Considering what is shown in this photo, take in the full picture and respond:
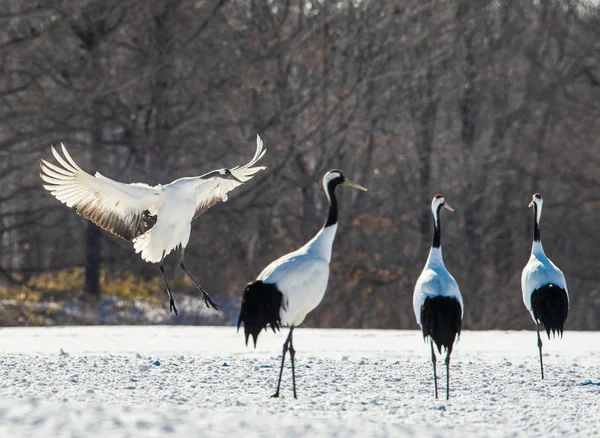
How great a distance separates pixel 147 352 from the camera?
37.0 ft

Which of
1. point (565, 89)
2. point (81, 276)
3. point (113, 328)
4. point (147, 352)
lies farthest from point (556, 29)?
point (147, 352)

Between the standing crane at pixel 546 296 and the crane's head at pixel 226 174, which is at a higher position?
the crane's head at pixel 226 174

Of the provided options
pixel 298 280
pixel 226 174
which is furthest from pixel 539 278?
pixel 226 174

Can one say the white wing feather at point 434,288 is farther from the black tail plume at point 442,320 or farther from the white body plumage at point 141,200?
the white body plumage at point 141,200

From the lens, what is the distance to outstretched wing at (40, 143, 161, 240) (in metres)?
10.7

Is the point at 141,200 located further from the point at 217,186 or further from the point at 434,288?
the point at 434,288

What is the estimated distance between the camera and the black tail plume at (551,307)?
9.66 meters

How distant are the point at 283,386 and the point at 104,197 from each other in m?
3.40

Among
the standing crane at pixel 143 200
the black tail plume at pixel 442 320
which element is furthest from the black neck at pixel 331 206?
the standing crane at pixel 143 200

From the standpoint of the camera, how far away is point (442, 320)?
828cm

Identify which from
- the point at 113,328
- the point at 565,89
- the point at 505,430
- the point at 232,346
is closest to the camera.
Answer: the point at 505,430

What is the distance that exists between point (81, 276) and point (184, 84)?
17.0 ft

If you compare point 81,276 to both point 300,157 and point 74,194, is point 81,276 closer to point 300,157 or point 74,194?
point 300,157

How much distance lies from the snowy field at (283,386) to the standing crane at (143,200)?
4.09ft
